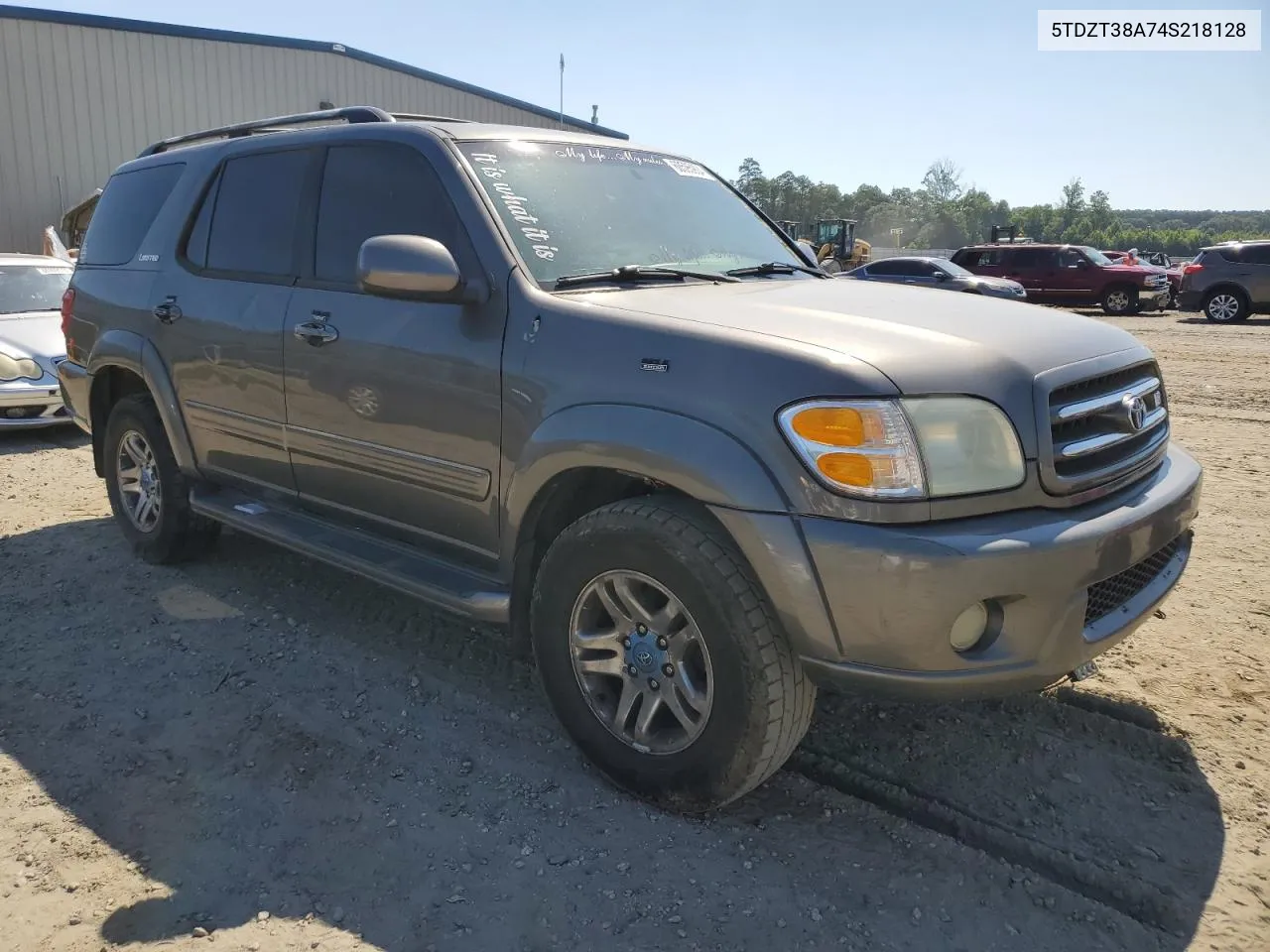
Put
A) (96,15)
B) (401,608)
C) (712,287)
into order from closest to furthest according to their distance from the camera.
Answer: (712,287), (401,608), (96,15)

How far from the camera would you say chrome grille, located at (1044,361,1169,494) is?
8.08 ft

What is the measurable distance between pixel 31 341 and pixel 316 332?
6439 millimetres

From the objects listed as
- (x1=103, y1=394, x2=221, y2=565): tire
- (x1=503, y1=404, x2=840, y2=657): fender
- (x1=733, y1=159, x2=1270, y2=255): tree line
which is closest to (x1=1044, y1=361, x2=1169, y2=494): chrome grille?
(x1=503, y1=404, x2=840, y2=657): fender

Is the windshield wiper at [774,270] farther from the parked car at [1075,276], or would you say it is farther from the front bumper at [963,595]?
the parked car at [1075,276]

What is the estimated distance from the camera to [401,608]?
13.8 feet

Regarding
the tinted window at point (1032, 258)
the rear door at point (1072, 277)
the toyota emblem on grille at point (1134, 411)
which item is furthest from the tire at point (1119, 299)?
the toyota emblem on grille at point (1134, 411)

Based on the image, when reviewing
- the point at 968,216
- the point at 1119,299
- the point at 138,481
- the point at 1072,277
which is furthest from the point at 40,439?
the point at 968,216

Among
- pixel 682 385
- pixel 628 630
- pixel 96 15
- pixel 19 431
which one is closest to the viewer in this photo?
pixel 682 385

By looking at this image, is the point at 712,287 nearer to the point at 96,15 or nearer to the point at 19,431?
the point at 19,431

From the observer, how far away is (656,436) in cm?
251

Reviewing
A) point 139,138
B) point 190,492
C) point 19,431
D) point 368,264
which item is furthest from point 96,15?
point 368,264

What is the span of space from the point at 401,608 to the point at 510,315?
1.79m

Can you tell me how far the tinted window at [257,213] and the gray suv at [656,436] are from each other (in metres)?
0.02

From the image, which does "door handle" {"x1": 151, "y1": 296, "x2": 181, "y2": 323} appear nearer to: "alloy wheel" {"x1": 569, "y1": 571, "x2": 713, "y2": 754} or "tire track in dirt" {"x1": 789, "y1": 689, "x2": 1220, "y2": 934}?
"alloy wheel" {"x1": 569, "y1": 571, "x2": 713, "y2": 754}
